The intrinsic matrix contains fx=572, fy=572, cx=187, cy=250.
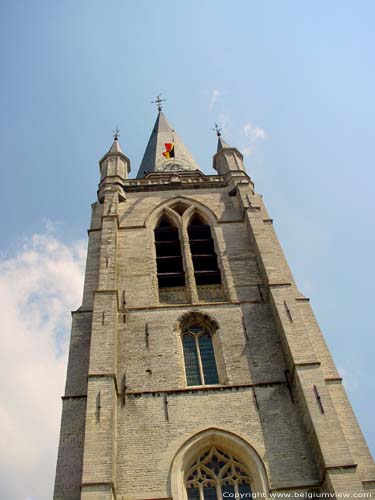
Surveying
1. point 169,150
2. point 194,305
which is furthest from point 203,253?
point 169,150

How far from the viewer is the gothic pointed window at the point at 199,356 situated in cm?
1316

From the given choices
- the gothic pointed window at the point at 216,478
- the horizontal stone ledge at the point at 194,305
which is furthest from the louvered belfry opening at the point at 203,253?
the gothic pointed window at the point at 216,478

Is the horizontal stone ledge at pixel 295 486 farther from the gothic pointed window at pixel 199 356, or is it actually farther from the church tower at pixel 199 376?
the gothic pointed window at pixel 199 356

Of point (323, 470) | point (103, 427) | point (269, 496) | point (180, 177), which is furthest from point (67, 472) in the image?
point (180, 177)

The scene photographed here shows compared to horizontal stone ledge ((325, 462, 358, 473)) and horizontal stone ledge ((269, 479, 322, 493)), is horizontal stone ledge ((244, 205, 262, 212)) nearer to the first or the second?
horizontal stone ledge ((269, 479, 322, 493))

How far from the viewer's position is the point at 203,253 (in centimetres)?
1784

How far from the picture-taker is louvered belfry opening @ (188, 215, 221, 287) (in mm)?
16500

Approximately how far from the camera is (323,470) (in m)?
10.2

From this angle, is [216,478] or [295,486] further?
[216,478]

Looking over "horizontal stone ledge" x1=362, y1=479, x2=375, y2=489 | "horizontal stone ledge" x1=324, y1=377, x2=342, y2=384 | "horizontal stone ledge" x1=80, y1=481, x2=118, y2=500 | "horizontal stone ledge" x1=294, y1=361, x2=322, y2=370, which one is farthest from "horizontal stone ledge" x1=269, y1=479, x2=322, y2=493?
"horizontal stone ledge" x1=80, y1=481, x2=118, y2=500

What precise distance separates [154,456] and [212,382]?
2.61 meters

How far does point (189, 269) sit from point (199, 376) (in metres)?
4.00

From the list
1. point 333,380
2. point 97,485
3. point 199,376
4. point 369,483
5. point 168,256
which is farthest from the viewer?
point 168,256

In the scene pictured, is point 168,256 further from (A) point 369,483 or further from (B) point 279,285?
(A) point 369,483
